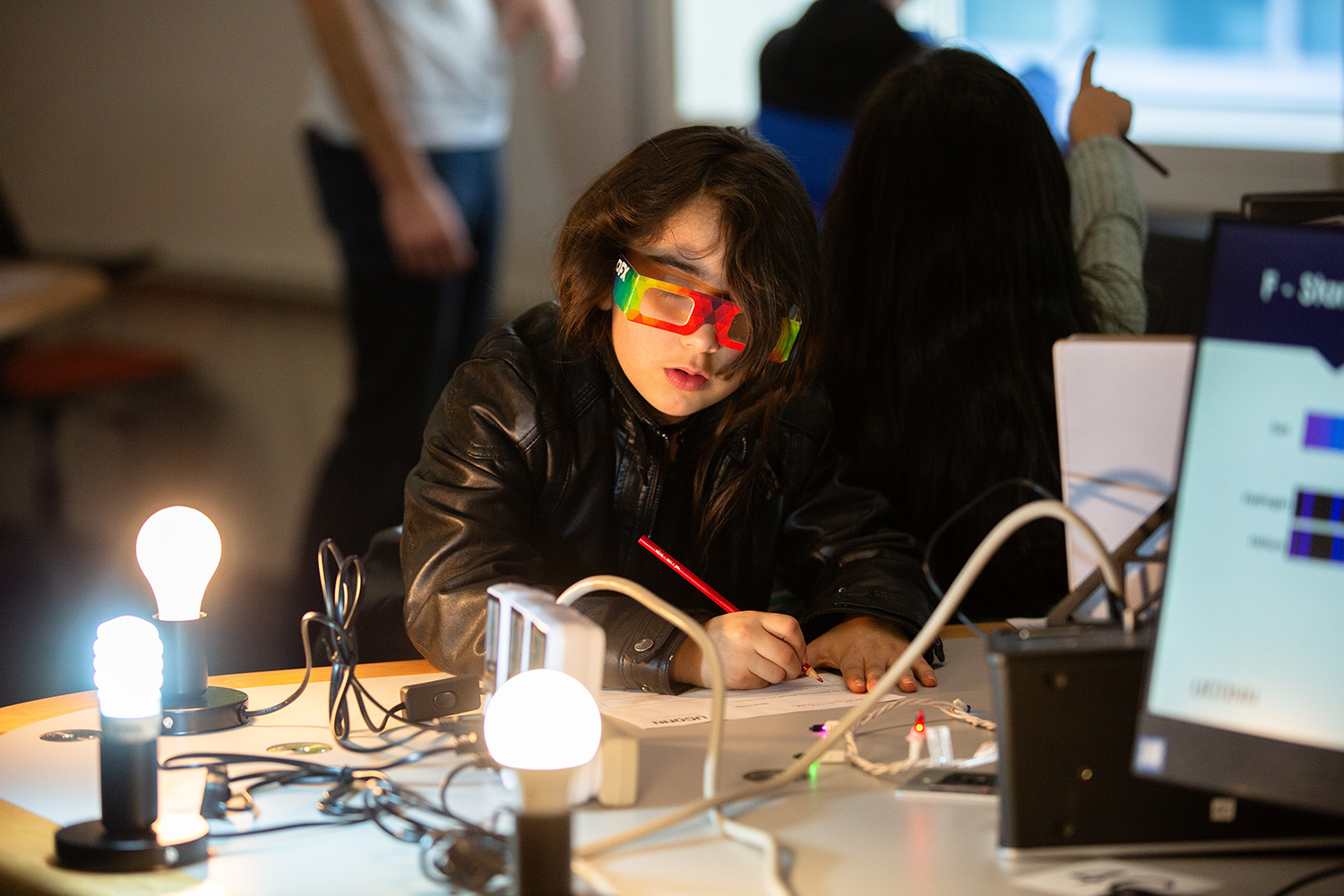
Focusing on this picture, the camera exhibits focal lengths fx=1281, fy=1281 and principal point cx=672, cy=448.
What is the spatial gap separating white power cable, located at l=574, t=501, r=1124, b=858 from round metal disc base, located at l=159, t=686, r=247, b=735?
0.42 m

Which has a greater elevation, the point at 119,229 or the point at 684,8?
the point at 684,8

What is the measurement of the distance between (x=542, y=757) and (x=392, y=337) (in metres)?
3.15

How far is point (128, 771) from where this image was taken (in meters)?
0.83

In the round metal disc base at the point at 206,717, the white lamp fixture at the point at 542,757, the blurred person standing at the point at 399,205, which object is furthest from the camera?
the blurred person standing at the point at 399,205

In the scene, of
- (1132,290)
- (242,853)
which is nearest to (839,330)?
(1132,290)

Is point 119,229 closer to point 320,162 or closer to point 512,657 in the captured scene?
point 320,162

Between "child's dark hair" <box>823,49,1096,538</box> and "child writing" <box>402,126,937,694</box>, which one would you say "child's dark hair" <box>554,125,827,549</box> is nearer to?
"child writing" <box>402,126,937,694</box>

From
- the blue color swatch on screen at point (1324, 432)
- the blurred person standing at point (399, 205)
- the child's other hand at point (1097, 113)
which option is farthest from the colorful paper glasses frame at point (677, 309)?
the blurred person standing at point (399, 205)

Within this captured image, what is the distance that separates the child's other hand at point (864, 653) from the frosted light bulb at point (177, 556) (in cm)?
58

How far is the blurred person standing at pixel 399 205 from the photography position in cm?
324

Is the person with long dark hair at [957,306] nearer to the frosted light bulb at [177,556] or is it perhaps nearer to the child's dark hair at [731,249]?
the child's dark hair at [731,249]

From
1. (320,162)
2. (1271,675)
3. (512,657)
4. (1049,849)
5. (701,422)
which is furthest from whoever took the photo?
(320,162)

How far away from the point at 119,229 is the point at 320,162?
6.57 ft

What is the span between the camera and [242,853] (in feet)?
2.73
